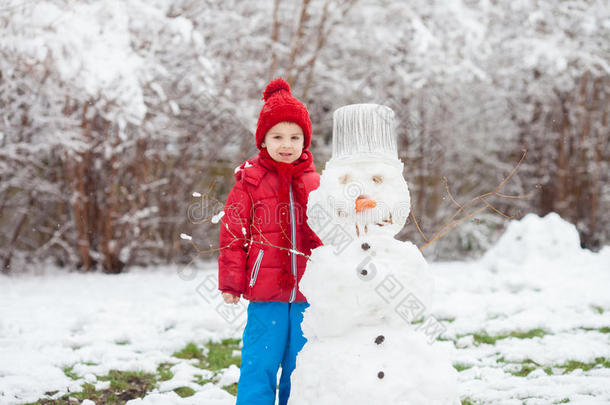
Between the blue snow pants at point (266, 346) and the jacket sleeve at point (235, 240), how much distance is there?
0.48 ft

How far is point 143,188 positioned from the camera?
624 cm

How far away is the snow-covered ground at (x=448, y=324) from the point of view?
270 cm

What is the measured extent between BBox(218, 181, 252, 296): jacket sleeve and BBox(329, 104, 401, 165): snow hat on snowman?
1.80 ft

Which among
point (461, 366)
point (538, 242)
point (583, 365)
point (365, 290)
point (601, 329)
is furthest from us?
point (538, 242)

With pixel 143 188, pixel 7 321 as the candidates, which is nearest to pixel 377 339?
pixel 7 321

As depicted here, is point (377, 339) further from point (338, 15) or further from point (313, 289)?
point (338, 15)

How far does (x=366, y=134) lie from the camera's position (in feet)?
5.93

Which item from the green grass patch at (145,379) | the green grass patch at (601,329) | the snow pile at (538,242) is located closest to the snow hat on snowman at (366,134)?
the green grass patch at (145,379)

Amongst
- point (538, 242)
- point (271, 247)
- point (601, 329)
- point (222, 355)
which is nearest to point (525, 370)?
point (601, 329)

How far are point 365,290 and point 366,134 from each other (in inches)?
21.7

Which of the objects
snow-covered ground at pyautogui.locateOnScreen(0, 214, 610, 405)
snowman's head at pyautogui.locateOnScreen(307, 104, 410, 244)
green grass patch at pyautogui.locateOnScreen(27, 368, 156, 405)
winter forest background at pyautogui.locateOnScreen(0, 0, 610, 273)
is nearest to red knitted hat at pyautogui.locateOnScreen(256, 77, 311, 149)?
snowman's head at pyautogui.locateOnScreen(307, 104, 410, 244)

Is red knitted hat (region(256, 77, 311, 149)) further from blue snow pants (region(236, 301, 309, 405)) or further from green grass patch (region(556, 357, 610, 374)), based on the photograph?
green grass patch (region(556, 357, 610, 374))

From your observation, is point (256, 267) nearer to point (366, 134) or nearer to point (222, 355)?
point (366, 134)

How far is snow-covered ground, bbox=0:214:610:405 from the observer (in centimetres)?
270
